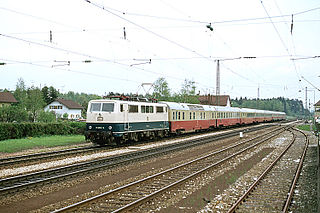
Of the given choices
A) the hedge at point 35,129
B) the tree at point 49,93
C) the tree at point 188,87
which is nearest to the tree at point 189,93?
the tree at point 188,87

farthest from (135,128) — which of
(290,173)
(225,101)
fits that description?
(225,101)

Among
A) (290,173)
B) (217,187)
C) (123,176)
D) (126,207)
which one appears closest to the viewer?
(126,207)

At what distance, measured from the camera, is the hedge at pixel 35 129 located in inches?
1037

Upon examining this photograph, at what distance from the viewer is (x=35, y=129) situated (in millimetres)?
28781

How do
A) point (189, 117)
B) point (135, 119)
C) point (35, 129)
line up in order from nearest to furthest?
point (135, 119)
point (35, 129)
point (189, 117)

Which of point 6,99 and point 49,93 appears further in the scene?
point 49,93

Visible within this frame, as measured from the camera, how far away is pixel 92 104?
A: 21.5m

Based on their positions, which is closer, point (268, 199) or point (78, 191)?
point (268, 199)

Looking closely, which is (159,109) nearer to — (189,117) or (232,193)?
(189,117)

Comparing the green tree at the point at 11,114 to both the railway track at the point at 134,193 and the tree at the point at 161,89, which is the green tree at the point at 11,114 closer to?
the tree at the point at 161,89

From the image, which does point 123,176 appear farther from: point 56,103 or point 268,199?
point 56,103

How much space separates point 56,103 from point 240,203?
90651 millimetres

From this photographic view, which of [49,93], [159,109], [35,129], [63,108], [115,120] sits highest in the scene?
[49,93]

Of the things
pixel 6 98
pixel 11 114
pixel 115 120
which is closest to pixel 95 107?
pixel 115 120
